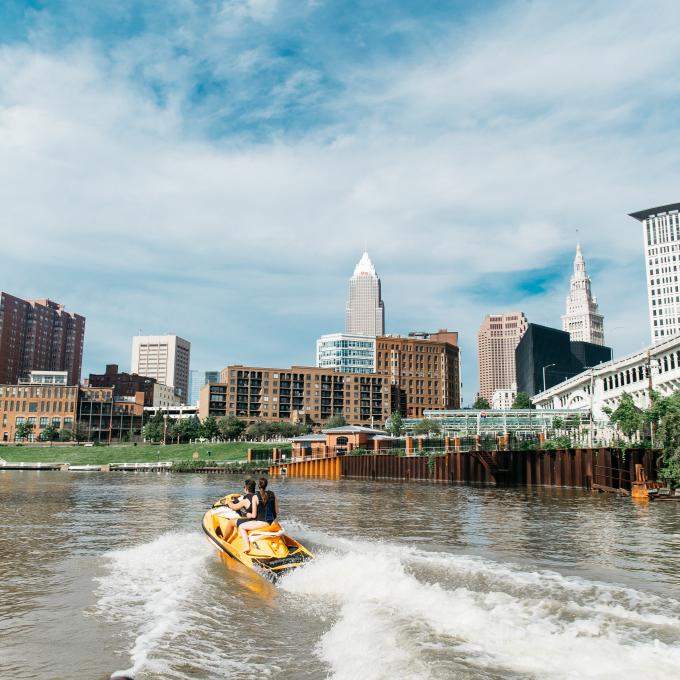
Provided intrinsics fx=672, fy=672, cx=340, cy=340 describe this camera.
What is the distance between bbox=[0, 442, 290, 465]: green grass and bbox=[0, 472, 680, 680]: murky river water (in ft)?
368

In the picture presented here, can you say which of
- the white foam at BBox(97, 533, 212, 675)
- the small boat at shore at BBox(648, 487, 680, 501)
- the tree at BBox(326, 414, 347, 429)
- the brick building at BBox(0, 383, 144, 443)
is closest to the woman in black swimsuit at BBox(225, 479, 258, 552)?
the white foam at BBox(97, 533, 212, 675)

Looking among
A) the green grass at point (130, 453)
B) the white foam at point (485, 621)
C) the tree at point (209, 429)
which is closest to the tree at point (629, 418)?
the white foam at point (485, 621)

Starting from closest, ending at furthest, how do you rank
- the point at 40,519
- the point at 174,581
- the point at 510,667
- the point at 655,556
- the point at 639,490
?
the point at 510,667 → the point at 174,581 → the point at 655,556 → the point at 40,519 → the point at 639,490

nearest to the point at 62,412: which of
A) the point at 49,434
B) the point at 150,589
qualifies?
the point at 49,434

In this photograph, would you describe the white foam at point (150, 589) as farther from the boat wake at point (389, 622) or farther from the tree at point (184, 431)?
the tree at point (184, 431)

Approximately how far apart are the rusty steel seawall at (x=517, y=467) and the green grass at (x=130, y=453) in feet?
179

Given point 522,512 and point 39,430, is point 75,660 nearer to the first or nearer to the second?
point 522,512

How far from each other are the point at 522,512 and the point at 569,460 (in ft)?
68.0

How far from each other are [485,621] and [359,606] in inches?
103

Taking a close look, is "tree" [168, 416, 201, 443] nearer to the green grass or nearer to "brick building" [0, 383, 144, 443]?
the green grass

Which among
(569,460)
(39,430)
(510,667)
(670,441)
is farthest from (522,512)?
(39,430)

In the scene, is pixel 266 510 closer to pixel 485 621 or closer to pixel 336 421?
pixel 485 621

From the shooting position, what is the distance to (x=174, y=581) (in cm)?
1716

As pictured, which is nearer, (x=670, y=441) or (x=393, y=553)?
(x=393, y=553)
